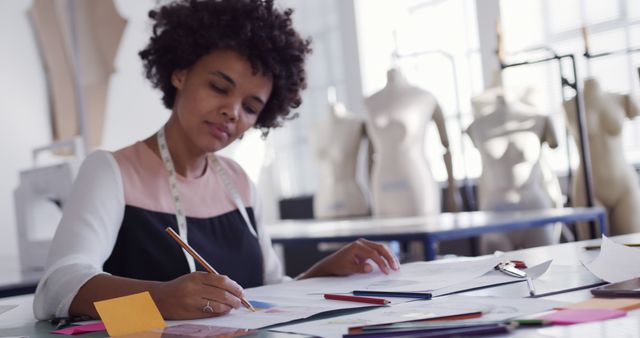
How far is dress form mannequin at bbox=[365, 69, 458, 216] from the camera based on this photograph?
4.59 metres

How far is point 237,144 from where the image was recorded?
25.6ft

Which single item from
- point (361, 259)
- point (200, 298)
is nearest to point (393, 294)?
point (200, 298)

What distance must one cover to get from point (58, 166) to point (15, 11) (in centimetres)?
361

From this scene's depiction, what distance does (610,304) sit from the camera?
3.65ft

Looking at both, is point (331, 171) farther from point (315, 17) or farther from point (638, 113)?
point (315, 17)

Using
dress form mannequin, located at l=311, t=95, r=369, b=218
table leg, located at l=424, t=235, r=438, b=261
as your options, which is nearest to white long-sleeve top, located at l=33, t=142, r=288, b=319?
table leg, located at l=424, t=235, r=438, b=261

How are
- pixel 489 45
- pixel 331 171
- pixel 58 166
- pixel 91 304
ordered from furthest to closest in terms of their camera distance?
1. pixel 489 45
2. pixel 331 171
3. pixel 58 166
4. pixel 91 304

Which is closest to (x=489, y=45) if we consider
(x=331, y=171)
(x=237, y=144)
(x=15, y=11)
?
(x=331, y=171)

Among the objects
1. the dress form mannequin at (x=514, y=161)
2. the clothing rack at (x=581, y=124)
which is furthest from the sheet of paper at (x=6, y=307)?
the dress form mannequin at (x=514, y=161)

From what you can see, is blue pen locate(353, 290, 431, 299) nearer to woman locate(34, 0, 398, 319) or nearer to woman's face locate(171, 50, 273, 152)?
woman locate(34, 0, 398, 319)

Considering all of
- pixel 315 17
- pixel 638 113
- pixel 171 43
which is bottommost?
pixel 638 113

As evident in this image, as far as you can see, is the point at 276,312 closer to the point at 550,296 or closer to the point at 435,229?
the point at 550,296

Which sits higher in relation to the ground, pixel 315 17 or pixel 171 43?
pixel 315 17

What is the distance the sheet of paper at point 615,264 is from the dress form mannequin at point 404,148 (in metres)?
3.01
